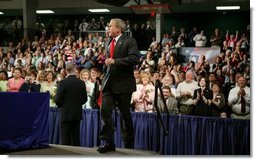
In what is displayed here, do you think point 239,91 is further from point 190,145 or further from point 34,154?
point 34,154

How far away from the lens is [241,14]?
48.5 ft

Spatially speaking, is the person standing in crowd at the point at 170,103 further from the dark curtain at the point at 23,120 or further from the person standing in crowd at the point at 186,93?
the dark curtain at the point at 23,120

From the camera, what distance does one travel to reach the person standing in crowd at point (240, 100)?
570 cm

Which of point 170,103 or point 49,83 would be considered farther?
point 49,83

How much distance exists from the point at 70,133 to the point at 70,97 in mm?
450

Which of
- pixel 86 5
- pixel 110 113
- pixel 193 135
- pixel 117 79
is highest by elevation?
pixel 86 5

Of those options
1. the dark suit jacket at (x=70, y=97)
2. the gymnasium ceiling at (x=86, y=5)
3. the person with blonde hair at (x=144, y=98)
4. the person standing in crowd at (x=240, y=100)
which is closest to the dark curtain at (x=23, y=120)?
the dark suit jacket at (x=70, y=97)

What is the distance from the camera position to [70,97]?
17.4 ft

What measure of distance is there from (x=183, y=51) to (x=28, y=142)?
692cm

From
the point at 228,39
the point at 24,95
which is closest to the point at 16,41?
the point at 228,39

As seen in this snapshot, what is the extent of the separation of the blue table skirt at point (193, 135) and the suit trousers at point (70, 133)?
2.89ft

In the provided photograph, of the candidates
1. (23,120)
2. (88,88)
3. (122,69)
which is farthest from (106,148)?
(88,88)

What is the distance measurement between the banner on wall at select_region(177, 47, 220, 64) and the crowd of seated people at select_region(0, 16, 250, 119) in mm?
162

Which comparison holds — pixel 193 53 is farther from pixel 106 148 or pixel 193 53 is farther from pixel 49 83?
pixel 106 148
